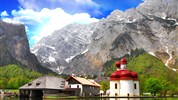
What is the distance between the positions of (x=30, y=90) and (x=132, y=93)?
27.9m

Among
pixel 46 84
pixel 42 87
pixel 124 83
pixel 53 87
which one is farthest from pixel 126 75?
pixel 42 87

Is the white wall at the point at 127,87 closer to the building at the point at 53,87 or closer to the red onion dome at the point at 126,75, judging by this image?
the red onion dome at the point at 126,75

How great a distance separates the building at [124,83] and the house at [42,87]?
1541cm

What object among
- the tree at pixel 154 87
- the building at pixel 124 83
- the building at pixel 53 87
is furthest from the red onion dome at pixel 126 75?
the tree at pixel 154 87

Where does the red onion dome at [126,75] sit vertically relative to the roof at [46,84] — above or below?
above

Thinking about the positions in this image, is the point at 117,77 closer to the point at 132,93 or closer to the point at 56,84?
the point at 132,93

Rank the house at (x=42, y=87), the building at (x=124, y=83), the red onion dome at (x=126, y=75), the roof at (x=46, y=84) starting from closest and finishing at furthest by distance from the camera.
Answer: the house at (x=42, y=87), the roof at (x=46, y=84), the red onion dome at (x=126, y=75), the building at (x=124, y=83)

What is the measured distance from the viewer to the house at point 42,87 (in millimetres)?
74750

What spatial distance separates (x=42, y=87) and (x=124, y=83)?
24.0 meters

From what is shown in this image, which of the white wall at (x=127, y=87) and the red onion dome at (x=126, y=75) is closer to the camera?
the red onion dome at (x=126, y=75)

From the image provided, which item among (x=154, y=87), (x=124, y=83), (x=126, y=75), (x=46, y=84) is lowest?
(x=154, y=87)

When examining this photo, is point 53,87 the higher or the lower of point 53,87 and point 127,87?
the lower

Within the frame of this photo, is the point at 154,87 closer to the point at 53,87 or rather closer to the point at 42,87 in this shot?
the point at 53,87

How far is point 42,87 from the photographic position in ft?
243
